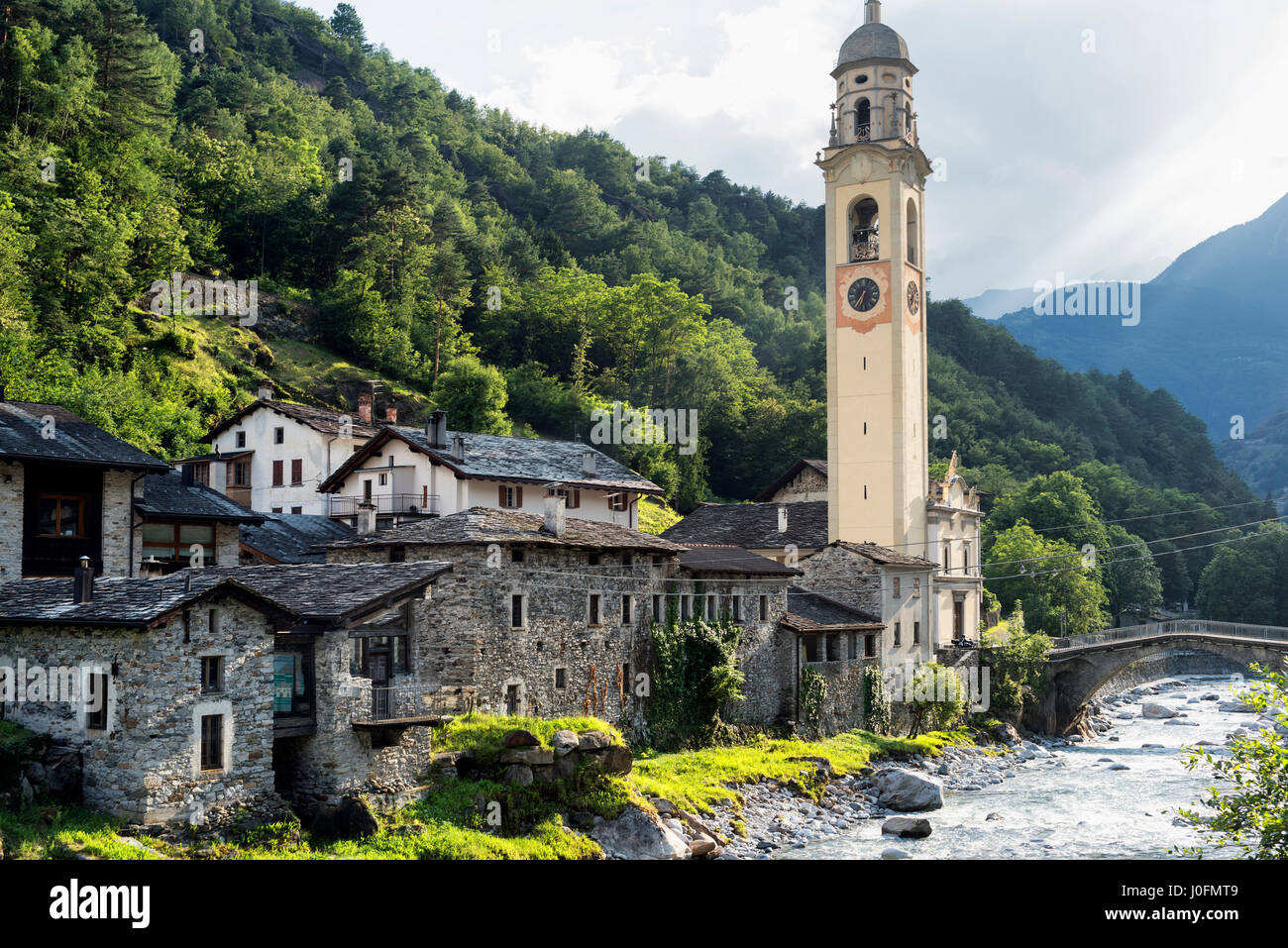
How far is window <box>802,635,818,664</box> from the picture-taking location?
4769cm

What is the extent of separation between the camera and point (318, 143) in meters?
109

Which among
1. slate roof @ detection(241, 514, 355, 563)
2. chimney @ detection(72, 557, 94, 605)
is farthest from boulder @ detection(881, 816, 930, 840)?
chimney @ detection(72, 557, 94, 605)

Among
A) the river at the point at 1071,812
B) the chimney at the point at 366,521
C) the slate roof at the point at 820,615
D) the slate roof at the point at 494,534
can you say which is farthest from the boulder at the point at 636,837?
the slate roof at the point at 820,615

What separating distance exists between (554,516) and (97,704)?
16.6 m

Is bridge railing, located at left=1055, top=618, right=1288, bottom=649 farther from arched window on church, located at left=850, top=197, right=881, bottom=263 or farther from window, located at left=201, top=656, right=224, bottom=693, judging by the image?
window, located at left=201, top=656, right=224, bottom=693

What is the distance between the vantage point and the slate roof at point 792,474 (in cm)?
6969

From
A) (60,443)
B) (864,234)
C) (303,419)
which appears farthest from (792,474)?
(60,443)

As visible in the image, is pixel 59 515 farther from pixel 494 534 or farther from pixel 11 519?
pixel 494 534

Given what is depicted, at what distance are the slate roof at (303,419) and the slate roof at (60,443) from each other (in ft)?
65.3

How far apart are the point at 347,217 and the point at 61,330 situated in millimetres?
32429

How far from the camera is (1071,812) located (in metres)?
41.7

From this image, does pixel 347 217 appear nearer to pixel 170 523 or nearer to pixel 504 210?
pixel 504 210

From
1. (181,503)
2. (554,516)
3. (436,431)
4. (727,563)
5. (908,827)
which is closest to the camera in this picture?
(908,827)

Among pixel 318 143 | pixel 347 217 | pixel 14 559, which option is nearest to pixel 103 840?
pixel 14 559
